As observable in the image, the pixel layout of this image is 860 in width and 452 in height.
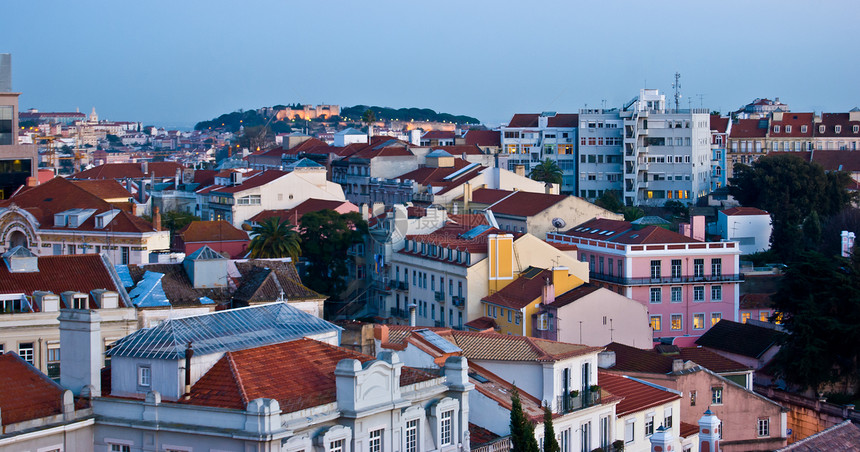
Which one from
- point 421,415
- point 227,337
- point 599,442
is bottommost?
point 599,442

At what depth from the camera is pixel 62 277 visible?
38.6 metres

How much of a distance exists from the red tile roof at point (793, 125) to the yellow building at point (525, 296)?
85.1 meters

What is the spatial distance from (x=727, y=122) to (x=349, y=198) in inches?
1887

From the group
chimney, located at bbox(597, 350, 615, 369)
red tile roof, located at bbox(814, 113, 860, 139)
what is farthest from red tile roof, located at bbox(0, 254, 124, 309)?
red tile roof, located at bbox(814, 113, 860, 139)

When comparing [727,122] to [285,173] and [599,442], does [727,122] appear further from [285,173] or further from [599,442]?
[599,442]

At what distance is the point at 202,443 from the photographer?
23766 mm

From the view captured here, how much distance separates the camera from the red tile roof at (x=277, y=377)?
955 inches

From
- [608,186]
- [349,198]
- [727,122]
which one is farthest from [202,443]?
[727,122]

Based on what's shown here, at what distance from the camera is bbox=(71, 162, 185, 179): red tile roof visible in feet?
417

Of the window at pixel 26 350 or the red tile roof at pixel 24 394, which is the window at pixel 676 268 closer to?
the window at pixel 26 350

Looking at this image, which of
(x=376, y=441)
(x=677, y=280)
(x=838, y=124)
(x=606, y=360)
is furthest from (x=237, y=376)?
(x=838, y=124)

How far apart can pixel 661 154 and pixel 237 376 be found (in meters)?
92.4

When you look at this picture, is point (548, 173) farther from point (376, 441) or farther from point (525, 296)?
point (376, 441)

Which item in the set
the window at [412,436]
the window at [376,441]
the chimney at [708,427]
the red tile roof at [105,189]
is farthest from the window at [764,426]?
the red tile roof at [105,189]
